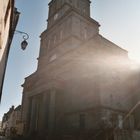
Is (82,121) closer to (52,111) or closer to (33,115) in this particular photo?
(52,111)

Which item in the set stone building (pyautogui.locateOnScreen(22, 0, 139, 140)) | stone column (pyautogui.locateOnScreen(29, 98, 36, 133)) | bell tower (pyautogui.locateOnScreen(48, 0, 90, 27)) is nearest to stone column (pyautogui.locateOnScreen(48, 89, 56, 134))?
stone building (pyautogui.locateOnScreen(22, 0, 139, 140))

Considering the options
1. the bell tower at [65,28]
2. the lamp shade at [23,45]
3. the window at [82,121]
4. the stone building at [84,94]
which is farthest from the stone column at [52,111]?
the lamp shade at [23,45]

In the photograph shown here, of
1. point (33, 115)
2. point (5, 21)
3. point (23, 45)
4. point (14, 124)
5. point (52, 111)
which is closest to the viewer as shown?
point (5, 21)

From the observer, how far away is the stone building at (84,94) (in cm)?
2039

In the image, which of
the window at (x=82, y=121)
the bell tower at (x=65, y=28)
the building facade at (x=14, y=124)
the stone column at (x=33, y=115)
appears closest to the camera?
the window at (x=82, y=121)

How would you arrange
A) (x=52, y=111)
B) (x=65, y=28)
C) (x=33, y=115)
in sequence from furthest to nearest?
(x=65, y=28) < (x=33, y=115) < (x=52, y=111)

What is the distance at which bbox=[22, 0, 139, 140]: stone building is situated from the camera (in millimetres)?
20391

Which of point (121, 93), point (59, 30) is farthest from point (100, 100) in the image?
point (59, 30)

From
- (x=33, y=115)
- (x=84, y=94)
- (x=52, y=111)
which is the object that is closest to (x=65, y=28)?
(x=84, y=94)

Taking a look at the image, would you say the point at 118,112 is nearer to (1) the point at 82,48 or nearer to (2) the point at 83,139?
(2) the point at 83,139

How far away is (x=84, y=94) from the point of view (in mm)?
22953

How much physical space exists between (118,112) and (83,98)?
448cm

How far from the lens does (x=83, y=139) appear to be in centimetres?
1795

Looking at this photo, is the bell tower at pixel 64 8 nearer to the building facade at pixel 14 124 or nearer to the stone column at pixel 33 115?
the stone column at pixel 33 115
